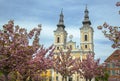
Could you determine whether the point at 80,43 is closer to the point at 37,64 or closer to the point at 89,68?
the point at 89,68

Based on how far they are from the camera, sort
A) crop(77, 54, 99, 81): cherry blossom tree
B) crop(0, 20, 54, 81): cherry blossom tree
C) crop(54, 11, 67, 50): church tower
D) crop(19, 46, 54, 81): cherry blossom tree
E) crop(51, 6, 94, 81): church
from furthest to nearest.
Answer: crop(54, 11, 67, 50): church tower, crop(51, 6, 94, 81): church, crop(77, 54, 99, 81): cherry blossom tree, crop(19, 46, 54, 81): cherry blossom tree, crop(0, 20, 54, 81): cherry blossom tree

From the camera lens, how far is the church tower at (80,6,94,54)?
112 m

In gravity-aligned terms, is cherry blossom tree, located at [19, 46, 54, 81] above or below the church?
below

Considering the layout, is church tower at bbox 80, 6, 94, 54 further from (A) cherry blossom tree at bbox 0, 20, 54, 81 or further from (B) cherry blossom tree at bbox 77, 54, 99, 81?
(A) cherry blossom tree at bbox 0, 20, 54, 81

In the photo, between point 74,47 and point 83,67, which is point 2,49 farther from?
point 74,47

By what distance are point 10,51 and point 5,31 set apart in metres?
1.80

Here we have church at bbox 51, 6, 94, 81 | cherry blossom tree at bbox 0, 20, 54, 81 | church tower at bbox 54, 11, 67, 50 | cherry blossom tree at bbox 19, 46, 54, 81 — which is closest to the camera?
cherry blossom tree at bbox 0, 20, 54, 81

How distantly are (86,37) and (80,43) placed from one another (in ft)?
11.2

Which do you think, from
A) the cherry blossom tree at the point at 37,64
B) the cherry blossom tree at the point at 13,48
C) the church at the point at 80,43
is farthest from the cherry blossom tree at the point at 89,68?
the church at the point at 80,43

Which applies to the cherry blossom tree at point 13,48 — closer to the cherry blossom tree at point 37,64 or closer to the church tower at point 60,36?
the cherry blossom tree at point 37,64

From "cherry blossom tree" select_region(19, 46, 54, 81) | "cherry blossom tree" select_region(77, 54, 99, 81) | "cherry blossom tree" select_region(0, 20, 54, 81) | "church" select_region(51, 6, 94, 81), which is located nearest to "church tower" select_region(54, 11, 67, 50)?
"church" select_region(51, 6, 94, 81)

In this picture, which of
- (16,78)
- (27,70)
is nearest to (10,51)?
(27,70)

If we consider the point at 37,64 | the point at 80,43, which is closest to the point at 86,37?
the point at 80,43

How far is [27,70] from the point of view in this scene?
88.8ft
